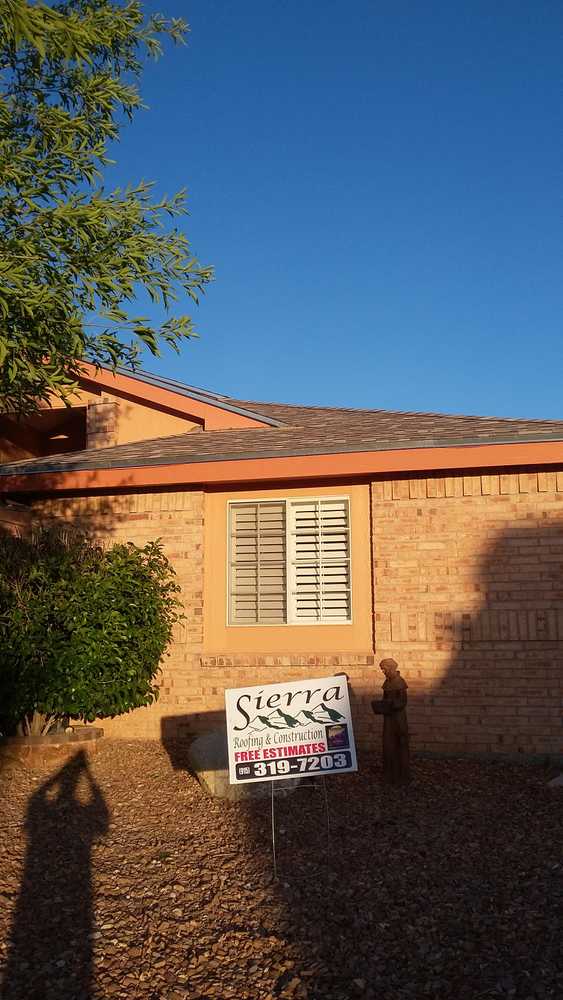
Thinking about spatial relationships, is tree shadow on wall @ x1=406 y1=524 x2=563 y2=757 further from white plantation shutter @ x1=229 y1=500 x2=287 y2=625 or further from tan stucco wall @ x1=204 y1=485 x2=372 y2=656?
white plantation shutter @ x1=229 y1=500 x2=287 y2=625

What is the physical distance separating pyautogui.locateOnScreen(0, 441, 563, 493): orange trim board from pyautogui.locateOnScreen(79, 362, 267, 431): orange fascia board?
2546 mm

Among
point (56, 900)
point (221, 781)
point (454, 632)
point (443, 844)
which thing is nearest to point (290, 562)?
point (454, 632)

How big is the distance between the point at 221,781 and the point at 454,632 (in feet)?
9.69

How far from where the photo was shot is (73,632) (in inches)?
309

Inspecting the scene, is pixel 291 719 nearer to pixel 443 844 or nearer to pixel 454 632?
pixel 443 844

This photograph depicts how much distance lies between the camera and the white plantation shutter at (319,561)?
9.17 m

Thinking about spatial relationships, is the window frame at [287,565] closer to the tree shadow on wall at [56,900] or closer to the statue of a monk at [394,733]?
the statue of a monk at [394,733]

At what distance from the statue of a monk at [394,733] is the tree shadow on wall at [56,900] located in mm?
2393

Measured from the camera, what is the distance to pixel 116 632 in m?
8.09

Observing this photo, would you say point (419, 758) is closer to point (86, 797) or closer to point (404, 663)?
point (404, 663)

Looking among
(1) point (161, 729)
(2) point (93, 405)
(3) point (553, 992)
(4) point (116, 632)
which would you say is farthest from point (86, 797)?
(2) point (93, 405)

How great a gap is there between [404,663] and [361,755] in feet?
3.42

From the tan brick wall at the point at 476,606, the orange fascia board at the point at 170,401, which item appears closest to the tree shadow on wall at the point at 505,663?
→ the tan brick wall at the point at 476,606

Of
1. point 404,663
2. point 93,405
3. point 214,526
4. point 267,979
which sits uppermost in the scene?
point 93,405
